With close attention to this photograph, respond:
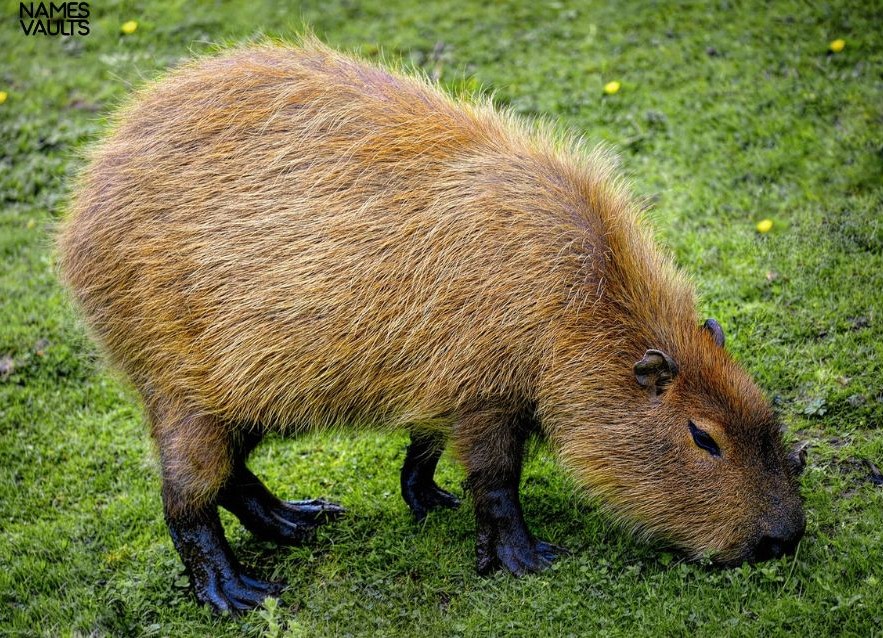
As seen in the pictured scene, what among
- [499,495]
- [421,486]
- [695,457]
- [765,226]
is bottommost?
[421,486]

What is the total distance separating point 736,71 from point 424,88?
3.89 meters

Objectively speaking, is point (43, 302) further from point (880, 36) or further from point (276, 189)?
point (880, 36)

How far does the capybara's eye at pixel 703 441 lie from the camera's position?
4.37 m

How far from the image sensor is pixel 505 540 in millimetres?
4742

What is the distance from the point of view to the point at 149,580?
5.14 metres

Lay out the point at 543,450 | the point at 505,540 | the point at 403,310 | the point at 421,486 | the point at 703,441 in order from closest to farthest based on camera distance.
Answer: the point at 703,441
the point at 403,310
the point at 505,540
the point at 543,450
the point at 421,486

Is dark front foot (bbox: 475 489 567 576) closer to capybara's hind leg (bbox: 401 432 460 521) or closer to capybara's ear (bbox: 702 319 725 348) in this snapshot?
capybara's hind leg (bbox: 401 432 460 521)

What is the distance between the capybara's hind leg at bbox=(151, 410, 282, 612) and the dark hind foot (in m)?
0.23

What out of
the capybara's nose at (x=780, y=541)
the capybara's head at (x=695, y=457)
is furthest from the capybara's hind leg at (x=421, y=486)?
the capybara's nose at (x=780, y=541)

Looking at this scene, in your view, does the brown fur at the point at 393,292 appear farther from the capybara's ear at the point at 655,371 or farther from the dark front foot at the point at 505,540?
the dark front foot at the point at 505,540

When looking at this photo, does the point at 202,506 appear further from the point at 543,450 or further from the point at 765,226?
the point at 765,226

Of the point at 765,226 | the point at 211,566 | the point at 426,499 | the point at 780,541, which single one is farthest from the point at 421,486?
the point at 765,226

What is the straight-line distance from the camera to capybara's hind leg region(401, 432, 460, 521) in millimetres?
5324

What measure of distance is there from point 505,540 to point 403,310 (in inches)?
47.3
